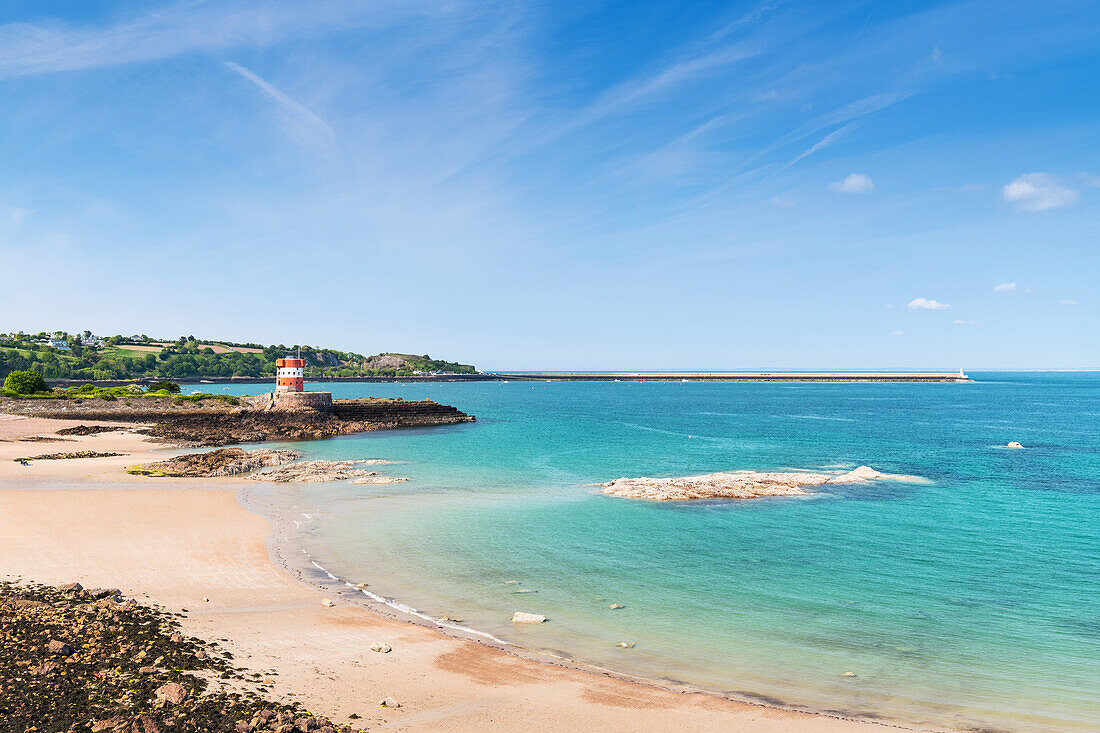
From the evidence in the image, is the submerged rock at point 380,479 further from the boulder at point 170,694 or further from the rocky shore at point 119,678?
the boulder at point 170,694

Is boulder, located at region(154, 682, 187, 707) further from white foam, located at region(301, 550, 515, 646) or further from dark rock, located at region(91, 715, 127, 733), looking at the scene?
white foam, located at region(301, 550, 515, 646)

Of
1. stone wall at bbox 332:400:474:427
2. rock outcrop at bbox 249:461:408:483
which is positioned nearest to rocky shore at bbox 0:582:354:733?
rock outcrop at bbox 249:461:408:483

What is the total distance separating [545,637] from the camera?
53.1ft

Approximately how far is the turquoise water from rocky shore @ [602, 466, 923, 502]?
1.55m

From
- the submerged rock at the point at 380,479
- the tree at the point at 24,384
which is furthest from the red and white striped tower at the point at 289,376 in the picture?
the tree at the point at 24,384

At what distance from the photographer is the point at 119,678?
38.7ft

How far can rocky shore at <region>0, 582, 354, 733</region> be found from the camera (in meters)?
10.3

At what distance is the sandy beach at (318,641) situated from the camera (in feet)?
38.9

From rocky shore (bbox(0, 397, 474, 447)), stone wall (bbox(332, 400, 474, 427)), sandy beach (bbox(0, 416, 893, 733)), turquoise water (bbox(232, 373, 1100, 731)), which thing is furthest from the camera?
stone wall (bbox(332, 400, 474, 427))

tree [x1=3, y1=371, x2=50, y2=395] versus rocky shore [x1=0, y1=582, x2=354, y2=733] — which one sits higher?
tree [x1=3, y1=371, x2=50, y2=395]

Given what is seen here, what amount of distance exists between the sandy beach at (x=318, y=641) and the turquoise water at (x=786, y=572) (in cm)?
147

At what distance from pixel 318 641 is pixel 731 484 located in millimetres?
28095

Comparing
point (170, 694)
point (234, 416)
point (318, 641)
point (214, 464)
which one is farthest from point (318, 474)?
point (234, 416)

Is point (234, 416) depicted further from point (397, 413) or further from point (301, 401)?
point (397, 413)
